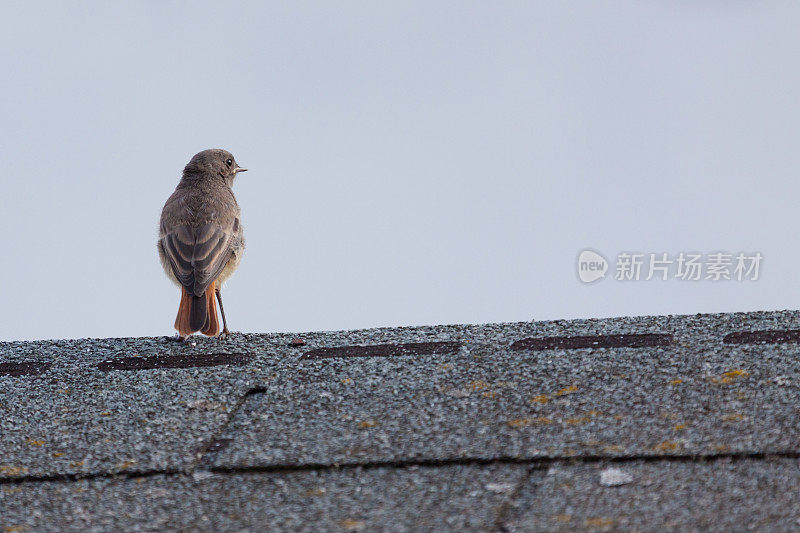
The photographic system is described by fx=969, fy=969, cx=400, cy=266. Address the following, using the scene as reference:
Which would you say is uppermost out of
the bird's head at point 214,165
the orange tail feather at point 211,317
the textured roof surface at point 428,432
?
the bird's head at point 214,165

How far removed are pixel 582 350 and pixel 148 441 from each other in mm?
1657

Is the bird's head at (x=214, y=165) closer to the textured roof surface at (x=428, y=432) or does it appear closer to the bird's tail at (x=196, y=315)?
the bird's tail at (x=196, y=315)

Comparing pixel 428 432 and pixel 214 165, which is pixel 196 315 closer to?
pixel 214 165

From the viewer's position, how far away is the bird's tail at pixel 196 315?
503 cm

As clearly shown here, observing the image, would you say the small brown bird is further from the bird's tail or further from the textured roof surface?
the textured roof surface

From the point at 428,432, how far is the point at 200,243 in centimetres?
295

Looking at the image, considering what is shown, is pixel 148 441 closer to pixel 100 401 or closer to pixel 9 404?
pixel 100 401

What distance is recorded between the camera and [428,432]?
118 inches

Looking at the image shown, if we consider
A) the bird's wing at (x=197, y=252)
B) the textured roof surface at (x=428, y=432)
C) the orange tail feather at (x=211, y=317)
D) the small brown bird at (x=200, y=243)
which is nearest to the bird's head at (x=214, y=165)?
the small brown bird at (x=200, y=243)

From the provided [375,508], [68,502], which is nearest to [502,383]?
[375,508]

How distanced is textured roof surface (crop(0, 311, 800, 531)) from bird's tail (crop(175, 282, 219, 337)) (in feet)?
2.46

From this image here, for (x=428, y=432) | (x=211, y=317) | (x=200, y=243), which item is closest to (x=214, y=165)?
(x=200, y=243)

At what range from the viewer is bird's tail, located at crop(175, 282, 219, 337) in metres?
5.03

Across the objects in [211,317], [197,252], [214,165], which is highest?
[214,165]
